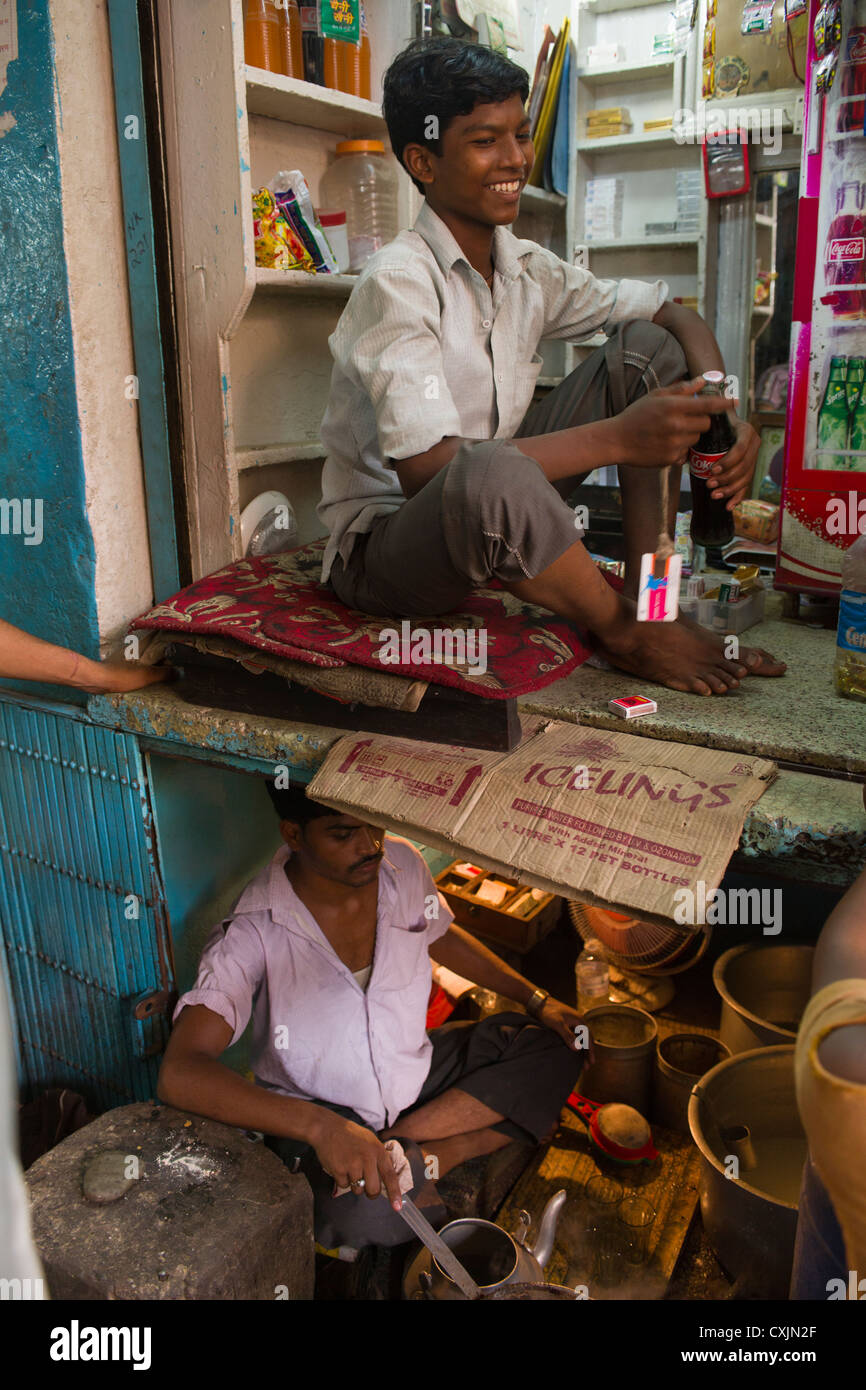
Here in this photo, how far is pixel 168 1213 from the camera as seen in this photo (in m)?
1.59

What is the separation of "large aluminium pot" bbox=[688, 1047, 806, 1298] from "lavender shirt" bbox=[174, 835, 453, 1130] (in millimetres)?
633

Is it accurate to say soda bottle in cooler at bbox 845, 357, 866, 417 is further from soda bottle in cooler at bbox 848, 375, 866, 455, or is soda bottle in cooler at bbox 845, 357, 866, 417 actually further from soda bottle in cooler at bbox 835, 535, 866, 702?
soda bottle in cooler at bbox 835, 535, 866, 702

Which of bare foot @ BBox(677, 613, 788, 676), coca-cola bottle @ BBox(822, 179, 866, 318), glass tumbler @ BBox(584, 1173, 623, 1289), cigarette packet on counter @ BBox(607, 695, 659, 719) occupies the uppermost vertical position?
coca-cola bottle @ BBox(822, 179, 866, 318)

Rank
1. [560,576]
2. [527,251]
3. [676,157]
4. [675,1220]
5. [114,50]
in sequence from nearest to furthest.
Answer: [560,576] < [114,50] < [675,1220] < [527,251] < [676,157]

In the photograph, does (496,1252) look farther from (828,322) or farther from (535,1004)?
(828,322)

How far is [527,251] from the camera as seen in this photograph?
6.84ft

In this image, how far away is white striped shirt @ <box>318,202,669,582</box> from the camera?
5.28ft

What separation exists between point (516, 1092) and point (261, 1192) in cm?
69

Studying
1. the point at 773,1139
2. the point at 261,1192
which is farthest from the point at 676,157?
the point at 261,1192

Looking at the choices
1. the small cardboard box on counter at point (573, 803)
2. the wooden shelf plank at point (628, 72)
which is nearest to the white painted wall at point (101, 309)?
the small cardboard box on counter at point (573, 803)

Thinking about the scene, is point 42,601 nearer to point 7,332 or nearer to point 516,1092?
point 7,332

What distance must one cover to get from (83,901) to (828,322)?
2.09 m

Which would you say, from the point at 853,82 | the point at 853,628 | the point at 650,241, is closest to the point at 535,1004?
the point at 853,628

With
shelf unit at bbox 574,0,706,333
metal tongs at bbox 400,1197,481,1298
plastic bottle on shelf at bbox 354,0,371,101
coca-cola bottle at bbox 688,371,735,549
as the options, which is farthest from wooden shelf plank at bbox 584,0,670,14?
metal tongs at bbox 400,1197,481,1298
